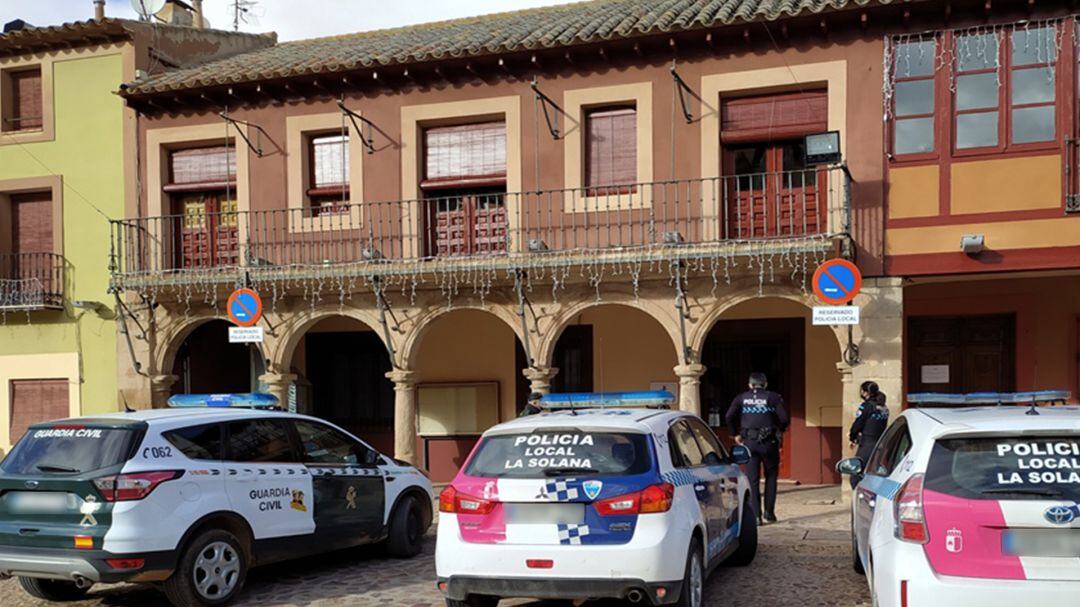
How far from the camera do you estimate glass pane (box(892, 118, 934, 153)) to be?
1289cm

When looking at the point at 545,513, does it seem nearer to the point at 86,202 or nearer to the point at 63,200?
the point at 86,202

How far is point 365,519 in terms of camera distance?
928 centimetres

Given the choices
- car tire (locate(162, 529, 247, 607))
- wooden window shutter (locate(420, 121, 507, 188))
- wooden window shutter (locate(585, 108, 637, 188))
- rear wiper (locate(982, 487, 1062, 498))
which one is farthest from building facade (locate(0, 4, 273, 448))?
rear wiper (locate(982, 487, 1062, 498))

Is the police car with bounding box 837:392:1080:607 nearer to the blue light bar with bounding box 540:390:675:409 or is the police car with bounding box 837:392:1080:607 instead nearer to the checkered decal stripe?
the checkered decal stripe

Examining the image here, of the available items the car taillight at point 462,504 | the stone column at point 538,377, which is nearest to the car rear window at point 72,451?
the car taillight at point 462,504

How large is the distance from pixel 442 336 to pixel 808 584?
10078 mm

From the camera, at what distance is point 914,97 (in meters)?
13.0

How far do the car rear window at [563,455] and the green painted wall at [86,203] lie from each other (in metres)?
12.1

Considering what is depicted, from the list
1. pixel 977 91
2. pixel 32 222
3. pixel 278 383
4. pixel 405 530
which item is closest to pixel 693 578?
pixel 405 530

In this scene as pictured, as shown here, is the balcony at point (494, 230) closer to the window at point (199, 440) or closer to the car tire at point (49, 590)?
the window at point (199, 440)

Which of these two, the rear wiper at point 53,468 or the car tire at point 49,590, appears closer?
the rear wiper at point 53,468

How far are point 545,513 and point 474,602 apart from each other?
0.99 meters

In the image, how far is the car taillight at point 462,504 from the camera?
21.7ft

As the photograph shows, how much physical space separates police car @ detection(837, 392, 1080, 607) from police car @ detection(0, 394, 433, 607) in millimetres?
4935
